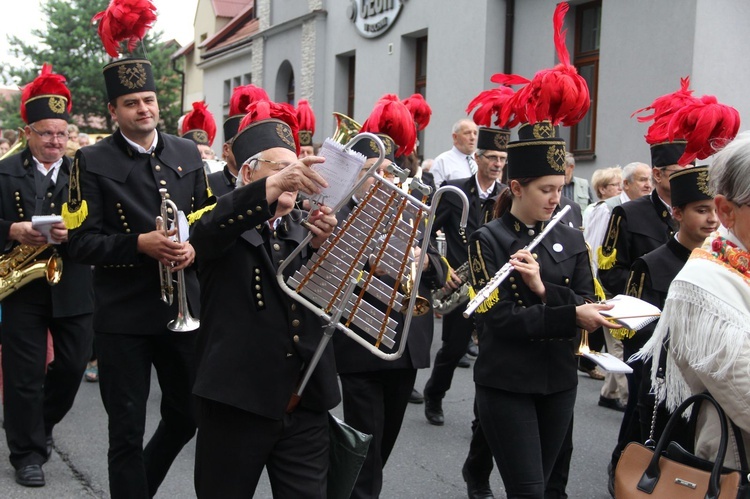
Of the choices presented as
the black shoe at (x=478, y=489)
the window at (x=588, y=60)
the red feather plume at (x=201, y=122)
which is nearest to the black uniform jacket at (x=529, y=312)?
the black shoe at (x=478, y=489)

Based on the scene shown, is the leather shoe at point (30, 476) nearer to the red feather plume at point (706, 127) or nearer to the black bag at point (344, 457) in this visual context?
the black bag at point (344, 457)

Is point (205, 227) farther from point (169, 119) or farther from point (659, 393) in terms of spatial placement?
point (169, 119)

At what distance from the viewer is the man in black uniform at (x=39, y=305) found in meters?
5.73

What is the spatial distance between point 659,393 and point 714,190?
27.5 inches

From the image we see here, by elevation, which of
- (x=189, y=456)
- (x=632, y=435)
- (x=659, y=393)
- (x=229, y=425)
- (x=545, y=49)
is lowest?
(x=189, y=456)

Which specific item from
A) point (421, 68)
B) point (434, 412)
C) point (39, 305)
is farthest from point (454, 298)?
point (421, 68)

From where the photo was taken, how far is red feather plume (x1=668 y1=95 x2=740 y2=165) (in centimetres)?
471

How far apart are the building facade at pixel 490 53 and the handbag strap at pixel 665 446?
1080 centimetres

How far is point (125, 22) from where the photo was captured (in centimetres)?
477

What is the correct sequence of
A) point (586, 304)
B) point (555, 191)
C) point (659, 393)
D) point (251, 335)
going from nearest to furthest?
point (659, 393), point (251, 335), point (586, 304), point (555, 191)

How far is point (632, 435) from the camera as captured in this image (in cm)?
528

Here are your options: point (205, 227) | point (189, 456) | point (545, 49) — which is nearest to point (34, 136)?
point (189, 456)

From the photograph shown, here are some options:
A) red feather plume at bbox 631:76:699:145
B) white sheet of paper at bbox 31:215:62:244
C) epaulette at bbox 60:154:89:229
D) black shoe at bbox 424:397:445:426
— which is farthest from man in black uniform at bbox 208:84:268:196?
red feather plume at bbox 631:76:699:145

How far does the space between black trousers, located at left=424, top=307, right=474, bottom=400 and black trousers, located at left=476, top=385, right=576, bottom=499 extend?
2.71 metres
